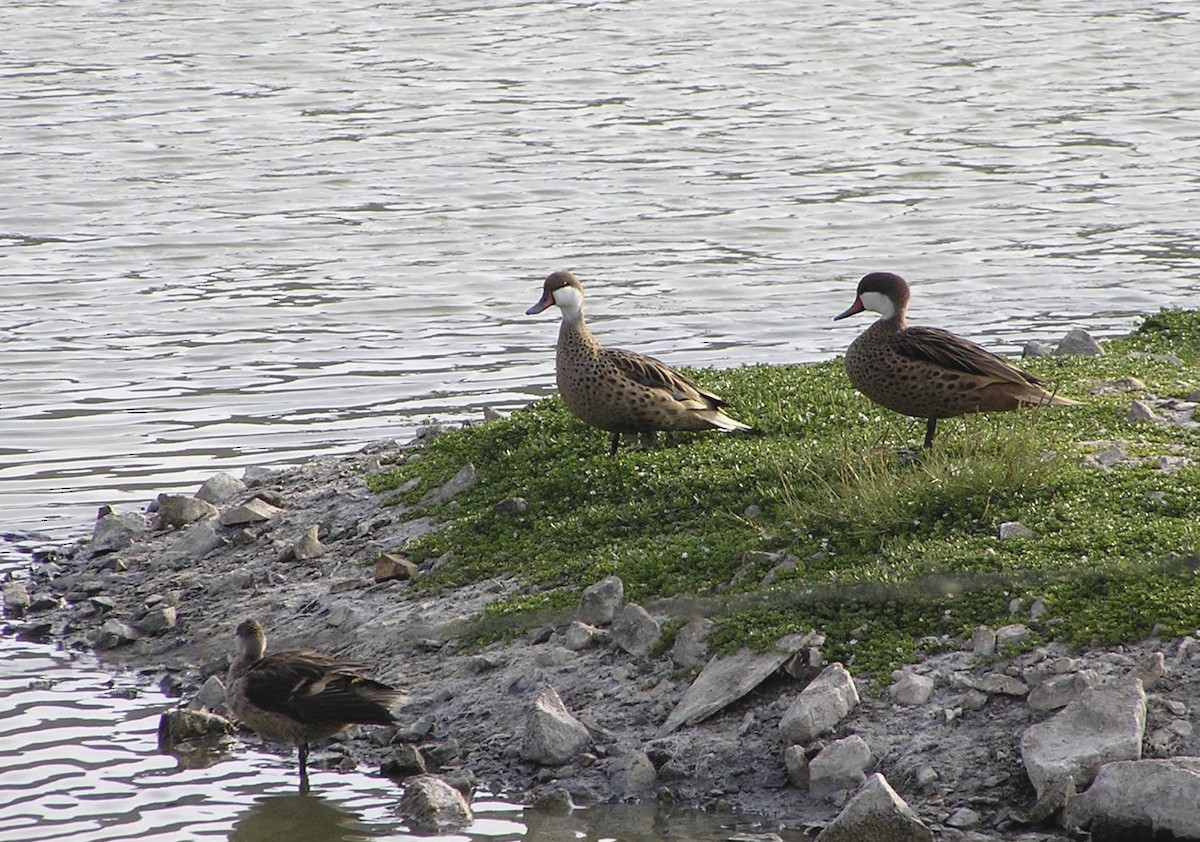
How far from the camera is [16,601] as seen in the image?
32.4 ft

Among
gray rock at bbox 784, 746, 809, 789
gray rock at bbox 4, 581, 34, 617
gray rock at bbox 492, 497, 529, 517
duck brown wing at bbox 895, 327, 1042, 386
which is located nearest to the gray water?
gray rock at bbox 4, 581, 34, 617

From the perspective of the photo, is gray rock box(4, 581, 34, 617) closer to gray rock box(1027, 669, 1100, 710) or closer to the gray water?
the gray water

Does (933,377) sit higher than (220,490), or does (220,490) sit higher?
(933,377)

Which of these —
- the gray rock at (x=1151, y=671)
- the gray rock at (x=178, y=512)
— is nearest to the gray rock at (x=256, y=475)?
Answer: the gray rock at (x=178, y=512)

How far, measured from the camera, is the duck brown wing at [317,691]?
725 cm

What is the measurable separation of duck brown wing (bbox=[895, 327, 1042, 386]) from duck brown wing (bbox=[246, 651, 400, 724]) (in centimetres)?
340

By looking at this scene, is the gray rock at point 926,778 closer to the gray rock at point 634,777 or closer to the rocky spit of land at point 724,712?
the rocky spit of land at point 724,712

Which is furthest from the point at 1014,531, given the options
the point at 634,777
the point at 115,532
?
the point at 115,532

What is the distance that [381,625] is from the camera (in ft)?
28.8

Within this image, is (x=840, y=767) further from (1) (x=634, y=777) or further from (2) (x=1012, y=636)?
(2) (x=1012, y=636)

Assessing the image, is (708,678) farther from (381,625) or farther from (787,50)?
(787,50)

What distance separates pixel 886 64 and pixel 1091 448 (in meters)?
23.1

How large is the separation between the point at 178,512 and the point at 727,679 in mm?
4819

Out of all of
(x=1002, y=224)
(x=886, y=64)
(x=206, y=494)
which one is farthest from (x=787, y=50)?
(x=206, y=494)
